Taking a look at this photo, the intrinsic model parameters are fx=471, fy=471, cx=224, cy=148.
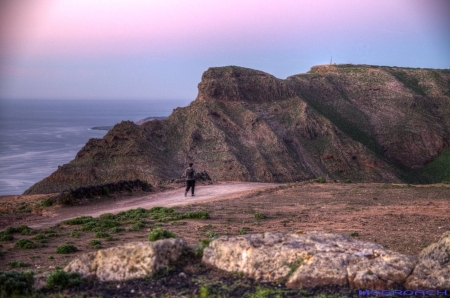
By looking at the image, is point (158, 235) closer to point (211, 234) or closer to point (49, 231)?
point (211, 234)

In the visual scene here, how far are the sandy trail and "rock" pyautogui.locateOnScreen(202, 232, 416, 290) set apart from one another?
11.4m

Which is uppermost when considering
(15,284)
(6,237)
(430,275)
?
(430,275)

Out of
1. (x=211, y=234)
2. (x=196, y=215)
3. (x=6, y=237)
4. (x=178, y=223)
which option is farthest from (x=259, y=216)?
(x=6, y=237)

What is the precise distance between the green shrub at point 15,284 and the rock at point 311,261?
110 inches

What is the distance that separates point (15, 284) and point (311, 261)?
14.9ft

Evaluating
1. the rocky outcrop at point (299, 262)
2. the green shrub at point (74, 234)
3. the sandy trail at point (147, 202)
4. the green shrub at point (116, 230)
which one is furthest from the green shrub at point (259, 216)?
the rocky outcrop at point (299, 262)

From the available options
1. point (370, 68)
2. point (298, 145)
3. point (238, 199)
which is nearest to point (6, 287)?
point (238, 199)

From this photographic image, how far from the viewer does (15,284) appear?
7.22m

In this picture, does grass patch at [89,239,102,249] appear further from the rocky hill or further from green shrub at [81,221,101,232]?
the rocky hill

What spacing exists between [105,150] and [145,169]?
525 cm

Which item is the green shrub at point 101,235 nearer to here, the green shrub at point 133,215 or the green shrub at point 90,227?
the green shrub at point 90,227

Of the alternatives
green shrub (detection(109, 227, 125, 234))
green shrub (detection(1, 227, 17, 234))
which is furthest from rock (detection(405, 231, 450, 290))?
green shrub (detection(1, 227, 17, 234))

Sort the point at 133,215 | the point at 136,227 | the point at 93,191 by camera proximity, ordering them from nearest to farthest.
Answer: the point at 136,227, the point at 133,215, the point at 93,191

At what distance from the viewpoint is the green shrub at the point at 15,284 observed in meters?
7.17
